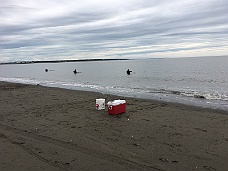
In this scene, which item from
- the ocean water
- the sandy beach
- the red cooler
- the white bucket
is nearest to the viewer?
the sandy beach

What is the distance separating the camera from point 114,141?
24.3 feet

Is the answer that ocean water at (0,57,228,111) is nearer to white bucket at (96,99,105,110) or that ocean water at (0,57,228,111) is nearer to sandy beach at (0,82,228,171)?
sandy beach at (0,82,228,171)

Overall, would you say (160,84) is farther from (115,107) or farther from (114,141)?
(114,141)

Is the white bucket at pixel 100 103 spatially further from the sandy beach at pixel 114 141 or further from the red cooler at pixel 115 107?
the red cooler at pixel 115 107

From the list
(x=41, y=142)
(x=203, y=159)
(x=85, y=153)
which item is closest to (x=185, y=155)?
(x=203, y=159)

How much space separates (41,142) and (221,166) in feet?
16.8

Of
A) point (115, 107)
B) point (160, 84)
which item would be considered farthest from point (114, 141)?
point (160, 84)

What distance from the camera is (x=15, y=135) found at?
813 cm

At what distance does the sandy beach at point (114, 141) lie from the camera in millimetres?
5777

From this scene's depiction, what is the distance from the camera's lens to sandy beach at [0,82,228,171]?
227 inches

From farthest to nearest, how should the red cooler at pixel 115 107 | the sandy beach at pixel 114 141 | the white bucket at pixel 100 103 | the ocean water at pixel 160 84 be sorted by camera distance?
1. the ocean water at pixel 160 84
2. the white bucket at pixel 100 103
3. the red cooler at pixel 115 107
4. the sandy beach at pixel 114 141

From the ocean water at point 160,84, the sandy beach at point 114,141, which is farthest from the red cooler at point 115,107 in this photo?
the ocean water at point 160,84

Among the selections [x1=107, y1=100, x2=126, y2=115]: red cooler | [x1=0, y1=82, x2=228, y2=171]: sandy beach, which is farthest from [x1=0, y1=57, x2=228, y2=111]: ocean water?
[x1=107, y1=100, x2=126, y2=115]: red cooler

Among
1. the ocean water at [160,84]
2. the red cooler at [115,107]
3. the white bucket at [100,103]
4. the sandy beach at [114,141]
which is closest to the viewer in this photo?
the sandy beach at [114,141]
